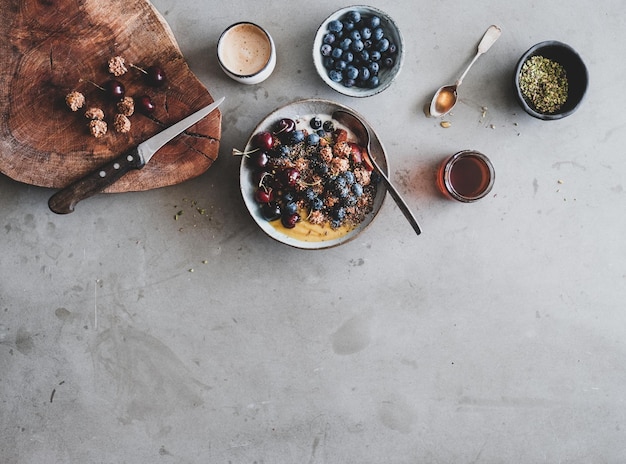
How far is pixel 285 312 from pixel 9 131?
1.09m

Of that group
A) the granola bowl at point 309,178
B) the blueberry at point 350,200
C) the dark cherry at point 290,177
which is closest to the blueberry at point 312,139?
the granola bowl at point 309,178

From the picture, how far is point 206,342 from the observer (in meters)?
1.82

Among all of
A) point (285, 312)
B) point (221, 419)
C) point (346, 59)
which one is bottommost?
point (221, 419)

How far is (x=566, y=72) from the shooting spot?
5.80ft

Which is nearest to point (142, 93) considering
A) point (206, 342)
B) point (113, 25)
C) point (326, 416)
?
point (113, 25)

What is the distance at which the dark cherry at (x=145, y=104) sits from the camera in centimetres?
165

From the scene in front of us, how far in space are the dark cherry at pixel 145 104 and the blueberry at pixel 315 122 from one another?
520 mm

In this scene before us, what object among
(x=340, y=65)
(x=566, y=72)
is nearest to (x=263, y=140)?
(x=340, y=65)

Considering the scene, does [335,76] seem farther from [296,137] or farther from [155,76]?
[155,76]

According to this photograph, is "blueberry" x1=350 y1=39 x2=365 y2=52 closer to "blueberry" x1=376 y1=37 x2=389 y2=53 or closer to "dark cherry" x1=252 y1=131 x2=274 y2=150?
"blueberry" x1=376 y1=37 x2=389 y2=53

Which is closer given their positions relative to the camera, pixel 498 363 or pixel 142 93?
pixel 142 93

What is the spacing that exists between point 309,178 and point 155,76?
0.59m

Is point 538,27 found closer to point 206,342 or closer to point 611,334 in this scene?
point 611,334

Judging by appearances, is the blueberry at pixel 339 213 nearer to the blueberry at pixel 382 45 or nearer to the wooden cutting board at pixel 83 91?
the wooden cutting board at pixel 83 91
